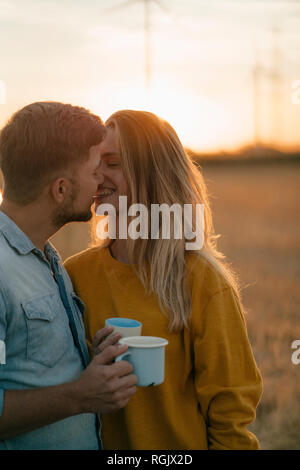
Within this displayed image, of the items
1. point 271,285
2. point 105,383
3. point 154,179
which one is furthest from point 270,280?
point 105,383

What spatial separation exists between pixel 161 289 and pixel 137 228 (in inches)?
16.2

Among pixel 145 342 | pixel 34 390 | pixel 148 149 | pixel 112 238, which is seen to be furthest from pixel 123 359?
pixel 148 149

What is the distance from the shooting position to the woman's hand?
2250mm

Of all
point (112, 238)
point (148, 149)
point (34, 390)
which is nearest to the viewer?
point (34, 390)

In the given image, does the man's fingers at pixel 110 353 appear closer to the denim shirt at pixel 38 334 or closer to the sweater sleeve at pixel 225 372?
the denim shirt at pixel 38 334

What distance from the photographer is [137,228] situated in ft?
9.31

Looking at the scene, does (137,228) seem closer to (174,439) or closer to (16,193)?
(16,193)

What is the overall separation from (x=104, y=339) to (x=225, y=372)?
58cm

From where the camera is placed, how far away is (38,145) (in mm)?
→ 2277

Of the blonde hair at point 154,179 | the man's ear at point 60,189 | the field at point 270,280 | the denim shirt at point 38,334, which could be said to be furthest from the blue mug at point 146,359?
the field at point 270,280

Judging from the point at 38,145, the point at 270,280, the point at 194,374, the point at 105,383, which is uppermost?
the point at 38,145

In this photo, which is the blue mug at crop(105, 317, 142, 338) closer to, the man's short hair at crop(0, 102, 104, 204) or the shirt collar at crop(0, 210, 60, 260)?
the shirt collar at crop(0, 210, 60, 260)

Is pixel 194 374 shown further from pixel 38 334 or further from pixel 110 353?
pixel 38 334
